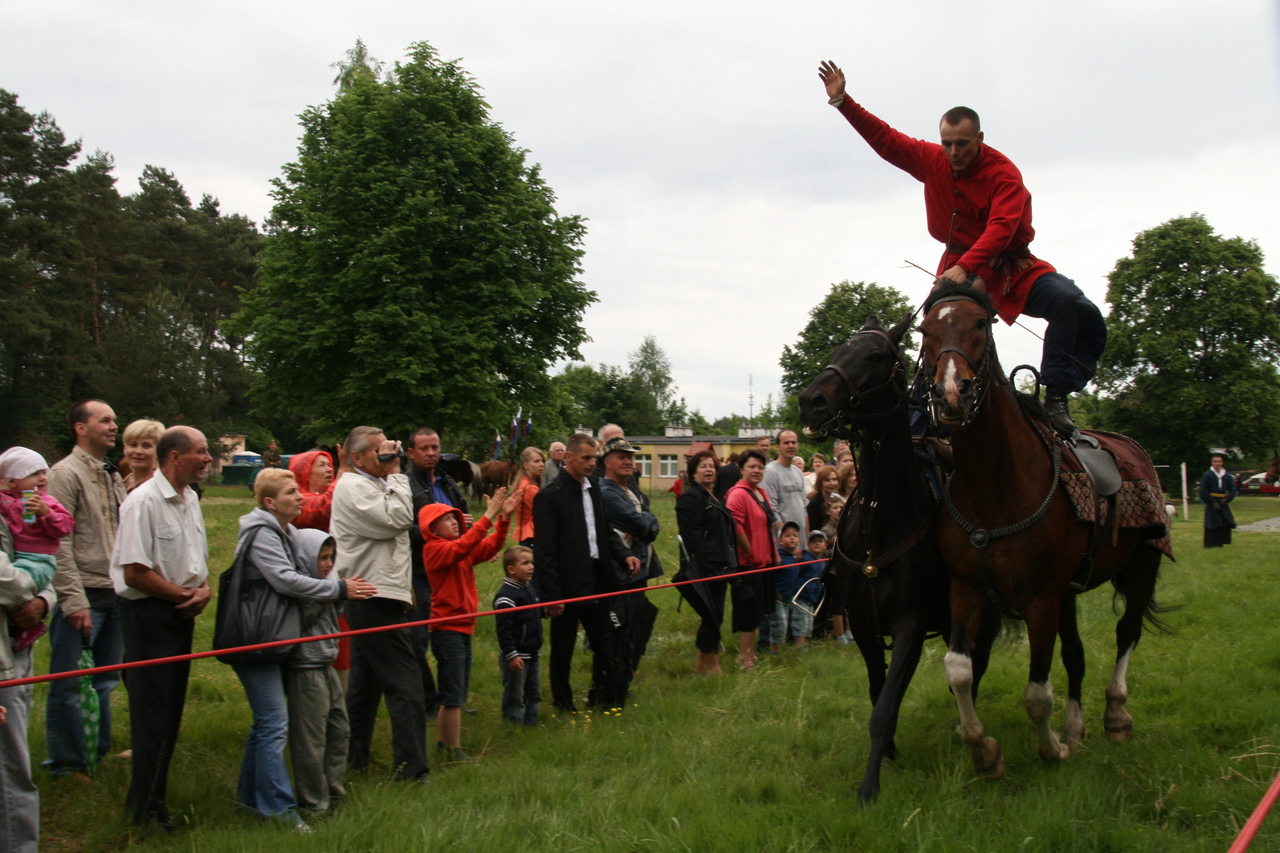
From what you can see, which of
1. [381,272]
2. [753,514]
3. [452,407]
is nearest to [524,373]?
[452,407]

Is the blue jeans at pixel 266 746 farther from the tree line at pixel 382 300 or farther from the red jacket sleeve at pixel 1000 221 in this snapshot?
the tree line at pixel 382 300

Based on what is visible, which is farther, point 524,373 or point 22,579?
point 524,373

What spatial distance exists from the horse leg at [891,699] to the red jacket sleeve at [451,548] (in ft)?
8.93

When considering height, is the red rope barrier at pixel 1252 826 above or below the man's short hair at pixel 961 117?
below

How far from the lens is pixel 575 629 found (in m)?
7.16

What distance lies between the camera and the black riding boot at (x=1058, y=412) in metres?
5.27

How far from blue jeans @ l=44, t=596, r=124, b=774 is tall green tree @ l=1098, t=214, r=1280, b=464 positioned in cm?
4615

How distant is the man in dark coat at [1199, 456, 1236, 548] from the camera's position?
1855cm

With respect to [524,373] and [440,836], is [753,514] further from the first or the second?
[524,373]

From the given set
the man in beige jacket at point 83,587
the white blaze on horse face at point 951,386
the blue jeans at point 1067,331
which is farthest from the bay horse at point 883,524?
the man in beige jacket at point 83,587

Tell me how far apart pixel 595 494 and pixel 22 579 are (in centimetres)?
403

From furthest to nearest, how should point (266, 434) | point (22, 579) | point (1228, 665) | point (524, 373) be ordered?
point (266, 434) → point (524, 373) → point (1228, 665) → point (22, 579)

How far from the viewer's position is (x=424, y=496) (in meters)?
6.76

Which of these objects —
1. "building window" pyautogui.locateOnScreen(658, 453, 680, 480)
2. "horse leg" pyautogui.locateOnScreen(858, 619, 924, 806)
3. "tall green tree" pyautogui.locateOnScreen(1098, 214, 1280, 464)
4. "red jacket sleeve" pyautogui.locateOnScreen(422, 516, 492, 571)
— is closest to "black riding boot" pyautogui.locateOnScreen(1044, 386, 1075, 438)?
"horse leg" pyautogui.locateOnScreen(858, 619, 924, 806)
